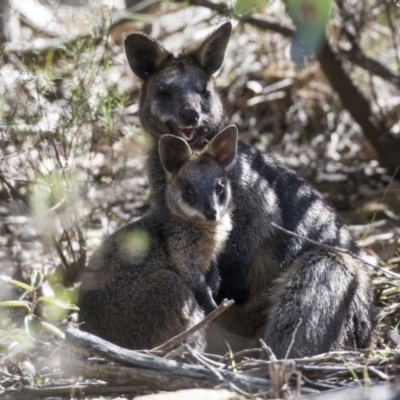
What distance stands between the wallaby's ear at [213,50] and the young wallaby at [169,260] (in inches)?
36.4

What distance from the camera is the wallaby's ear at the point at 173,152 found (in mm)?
6402

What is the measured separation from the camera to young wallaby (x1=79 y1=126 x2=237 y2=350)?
6.11 metres

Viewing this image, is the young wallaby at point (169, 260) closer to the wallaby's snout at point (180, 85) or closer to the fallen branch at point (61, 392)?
the wallaby's snout at point (180, 85)

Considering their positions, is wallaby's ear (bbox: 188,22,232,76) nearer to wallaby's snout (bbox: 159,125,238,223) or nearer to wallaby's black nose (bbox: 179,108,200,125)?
wallaby's black nose (bbox: 179,108,200,125)

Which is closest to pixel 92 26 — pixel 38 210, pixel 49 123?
pixel 49 123

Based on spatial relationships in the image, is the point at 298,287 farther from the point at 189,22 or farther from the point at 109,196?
the point at 189,22

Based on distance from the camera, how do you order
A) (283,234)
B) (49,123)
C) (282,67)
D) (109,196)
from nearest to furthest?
1. (283,234)
2. (49,123)
3. (109,196)
4. (282,67)

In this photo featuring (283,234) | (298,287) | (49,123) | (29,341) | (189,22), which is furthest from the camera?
(189,22)

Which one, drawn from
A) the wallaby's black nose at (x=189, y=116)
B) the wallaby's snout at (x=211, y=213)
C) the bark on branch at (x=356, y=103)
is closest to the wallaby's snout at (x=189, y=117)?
the wallaby's black nose at (x=189, y=116)

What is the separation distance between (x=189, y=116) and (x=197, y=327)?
1.98m

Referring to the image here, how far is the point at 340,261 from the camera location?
6559mm

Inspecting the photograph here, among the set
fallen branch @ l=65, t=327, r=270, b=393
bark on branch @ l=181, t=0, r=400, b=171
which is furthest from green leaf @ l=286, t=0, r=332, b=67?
bark on branch @ l=181, t=0, r=400, b=171

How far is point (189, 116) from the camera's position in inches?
260

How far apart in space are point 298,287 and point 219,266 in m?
0.67
